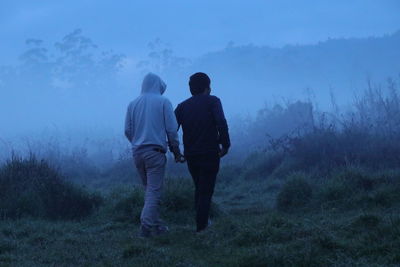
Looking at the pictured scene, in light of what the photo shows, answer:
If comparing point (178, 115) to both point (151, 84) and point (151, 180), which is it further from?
point (151, 180)

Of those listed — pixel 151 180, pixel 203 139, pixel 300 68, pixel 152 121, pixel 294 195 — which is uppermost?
pixel 300 68

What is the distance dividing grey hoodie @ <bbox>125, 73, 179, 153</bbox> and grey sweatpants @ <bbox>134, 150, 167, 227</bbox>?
124 mm

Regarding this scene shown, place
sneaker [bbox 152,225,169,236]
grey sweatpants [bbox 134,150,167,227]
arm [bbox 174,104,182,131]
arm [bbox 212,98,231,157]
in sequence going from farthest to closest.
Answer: arm [bbox 174,104,182,131] → sneaker [bbox 152,225,169,236] → grey sweatpants [bbox 134,150,167,227] → arm [bbox 212,98,231,157]

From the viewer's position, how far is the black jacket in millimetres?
6248

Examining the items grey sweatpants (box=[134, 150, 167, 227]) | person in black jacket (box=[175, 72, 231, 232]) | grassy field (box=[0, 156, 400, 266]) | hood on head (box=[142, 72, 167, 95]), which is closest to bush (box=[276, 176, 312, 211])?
grassy field (box=[0, 156, 400, 266])

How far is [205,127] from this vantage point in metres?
6.35

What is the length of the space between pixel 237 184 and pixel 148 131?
635cm

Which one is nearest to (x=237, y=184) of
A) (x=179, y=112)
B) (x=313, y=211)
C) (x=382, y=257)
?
(x=313, y=211)

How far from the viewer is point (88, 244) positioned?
20.9 feet

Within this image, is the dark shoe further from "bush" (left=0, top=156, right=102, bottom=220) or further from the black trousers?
"bush" (left=0, top=156, right=102, bottom=220)

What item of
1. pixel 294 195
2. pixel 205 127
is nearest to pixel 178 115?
pixel 205 127

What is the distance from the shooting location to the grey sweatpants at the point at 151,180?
6449mm

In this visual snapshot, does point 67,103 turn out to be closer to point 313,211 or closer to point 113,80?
point 113,80

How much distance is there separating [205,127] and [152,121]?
0.65 metres
